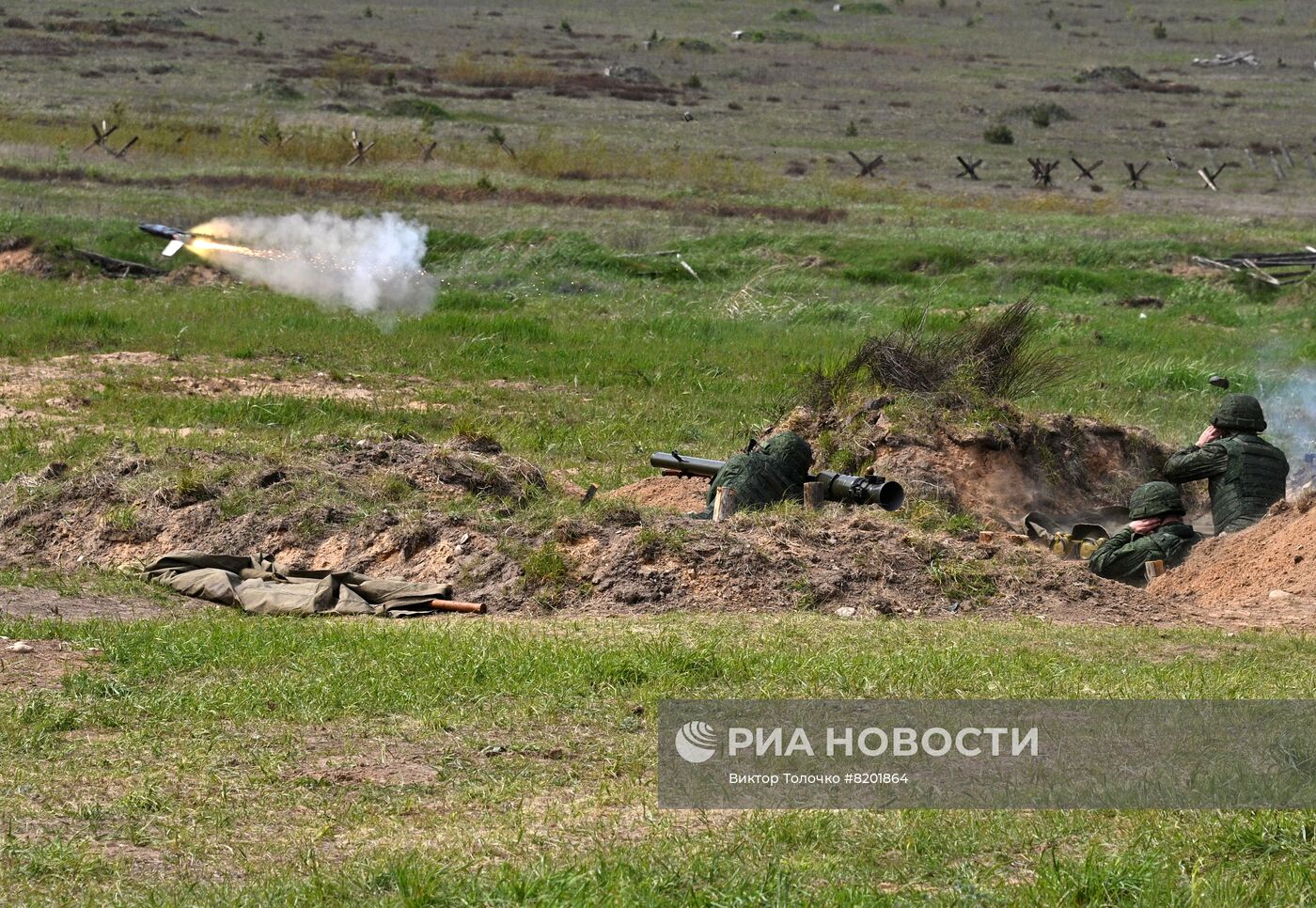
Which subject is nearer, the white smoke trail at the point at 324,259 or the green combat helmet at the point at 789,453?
the green combat helmet at the point at 789,453

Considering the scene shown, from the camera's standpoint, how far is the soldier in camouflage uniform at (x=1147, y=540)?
1257 centimetres

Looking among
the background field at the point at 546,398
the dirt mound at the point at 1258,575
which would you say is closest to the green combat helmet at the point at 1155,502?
the dirt mound at the point at 1258,575

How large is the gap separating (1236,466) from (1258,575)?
2.32 m

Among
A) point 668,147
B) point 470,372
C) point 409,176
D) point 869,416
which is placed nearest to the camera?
point 869,416

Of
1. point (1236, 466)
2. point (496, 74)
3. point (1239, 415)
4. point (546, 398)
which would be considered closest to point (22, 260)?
point (546, 398)

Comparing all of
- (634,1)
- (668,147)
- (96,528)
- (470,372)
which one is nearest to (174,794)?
(96,528)

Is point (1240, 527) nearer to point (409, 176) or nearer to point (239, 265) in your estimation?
point (239, 265)

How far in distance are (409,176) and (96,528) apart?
84.9ft

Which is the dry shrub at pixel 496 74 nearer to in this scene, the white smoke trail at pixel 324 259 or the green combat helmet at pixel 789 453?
the white smoke trail at pixel 324 259

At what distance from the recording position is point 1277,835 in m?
5.80

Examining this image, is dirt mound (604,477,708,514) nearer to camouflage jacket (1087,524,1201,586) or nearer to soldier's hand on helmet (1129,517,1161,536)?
camouflage jacket (1087,524,1201,586)

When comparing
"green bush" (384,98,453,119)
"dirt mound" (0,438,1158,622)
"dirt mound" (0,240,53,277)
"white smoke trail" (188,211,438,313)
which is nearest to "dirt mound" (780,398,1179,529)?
"dirt mound" (0,438,1158,622)

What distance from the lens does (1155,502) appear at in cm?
1302

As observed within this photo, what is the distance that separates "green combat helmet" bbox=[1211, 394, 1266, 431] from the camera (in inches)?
559
